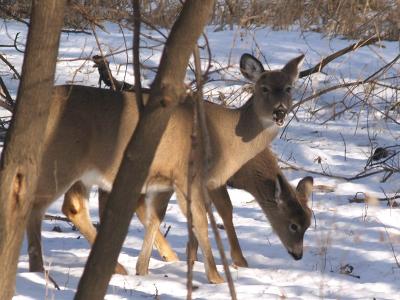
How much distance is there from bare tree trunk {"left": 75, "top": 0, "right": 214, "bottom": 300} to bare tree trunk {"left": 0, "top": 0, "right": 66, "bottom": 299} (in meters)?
0.51

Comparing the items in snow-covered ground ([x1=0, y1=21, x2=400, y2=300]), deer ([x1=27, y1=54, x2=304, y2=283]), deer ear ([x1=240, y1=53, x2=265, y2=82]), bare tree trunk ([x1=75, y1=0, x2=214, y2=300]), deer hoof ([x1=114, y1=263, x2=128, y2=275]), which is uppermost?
bare tree trunk ([x1=75, y1=0, x2=214, y2=300])

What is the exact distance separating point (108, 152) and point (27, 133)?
9.89ft

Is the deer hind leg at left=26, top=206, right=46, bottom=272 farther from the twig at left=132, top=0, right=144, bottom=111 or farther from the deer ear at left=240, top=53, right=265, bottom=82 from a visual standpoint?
the twig at left=132, top=0, right=144, bottom=111

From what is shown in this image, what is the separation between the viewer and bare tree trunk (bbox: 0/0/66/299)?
4.09 m

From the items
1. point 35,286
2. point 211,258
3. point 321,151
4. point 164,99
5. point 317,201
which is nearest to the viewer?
point 164,99

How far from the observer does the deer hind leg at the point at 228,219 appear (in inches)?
303

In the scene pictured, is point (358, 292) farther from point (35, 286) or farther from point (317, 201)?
A: point (317, 201)

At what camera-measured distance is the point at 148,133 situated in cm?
382

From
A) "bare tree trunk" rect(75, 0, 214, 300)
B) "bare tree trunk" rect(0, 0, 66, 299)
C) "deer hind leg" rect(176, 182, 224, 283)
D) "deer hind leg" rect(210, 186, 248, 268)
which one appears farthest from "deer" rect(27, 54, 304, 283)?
"bare tree trunk" rect(75, 0, 214, 300)

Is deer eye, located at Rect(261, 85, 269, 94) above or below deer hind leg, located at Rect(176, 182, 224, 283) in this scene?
above

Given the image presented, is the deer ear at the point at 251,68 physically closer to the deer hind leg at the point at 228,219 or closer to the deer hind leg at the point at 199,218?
the deer hind leg at the point at 228,219

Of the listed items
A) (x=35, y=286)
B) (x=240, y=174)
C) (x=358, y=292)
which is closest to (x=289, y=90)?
(x=240, y=174)

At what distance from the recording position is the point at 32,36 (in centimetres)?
410

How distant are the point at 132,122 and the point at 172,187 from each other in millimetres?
542
